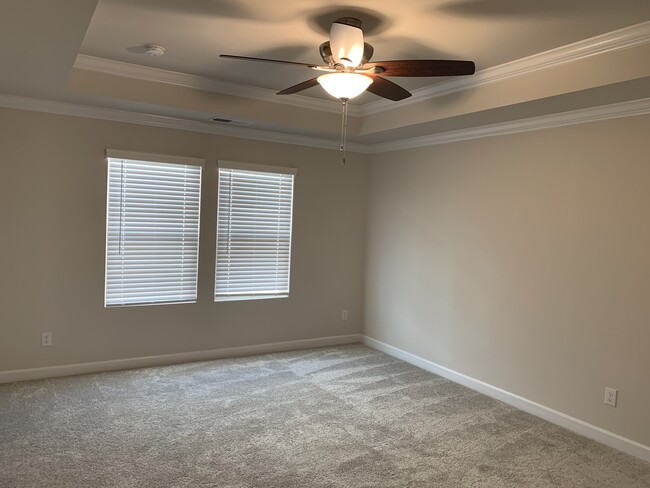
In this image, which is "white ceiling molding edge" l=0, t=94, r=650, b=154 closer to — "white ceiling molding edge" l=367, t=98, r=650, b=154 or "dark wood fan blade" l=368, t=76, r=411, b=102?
"white ceiling molding edge" l=367, t=98, r=650, b=154

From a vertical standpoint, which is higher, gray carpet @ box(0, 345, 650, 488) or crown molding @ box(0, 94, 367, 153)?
crown molding @ box(0, 94, 367, 153)

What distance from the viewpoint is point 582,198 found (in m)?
3.62

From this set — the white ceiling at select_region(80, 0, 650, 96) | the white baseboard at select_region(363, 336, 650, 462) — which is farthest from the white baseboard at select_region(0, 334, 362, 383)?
the white ceiling at select_region(80, 0, 650, 96)

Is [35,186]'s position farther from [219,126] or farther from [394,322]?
[394,322]

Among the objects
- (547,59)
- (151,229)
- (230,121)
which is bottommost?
(151,229)

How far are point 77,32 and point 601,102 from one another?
319cm

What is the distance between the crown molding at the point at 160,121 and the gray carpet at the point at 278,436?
2238 mm

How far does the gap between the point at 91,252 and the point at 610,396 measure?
421cm

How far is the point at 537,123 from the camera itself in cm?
388

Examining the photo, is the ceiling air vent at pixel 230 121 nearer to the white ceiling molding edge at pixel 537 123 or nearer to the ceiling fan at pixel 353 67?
the white ceiling molding edge at pixel 537 123

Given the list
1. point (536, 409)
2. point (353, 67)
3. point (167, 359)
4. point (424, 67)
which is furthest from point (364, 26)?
point (167, 359)

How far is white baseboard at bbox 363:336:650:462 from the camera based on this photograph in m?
3.32

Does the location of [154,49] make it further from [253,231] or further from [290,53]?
[253,231]

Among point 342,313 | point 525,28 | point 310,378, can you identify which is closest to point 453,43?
point 525,28
